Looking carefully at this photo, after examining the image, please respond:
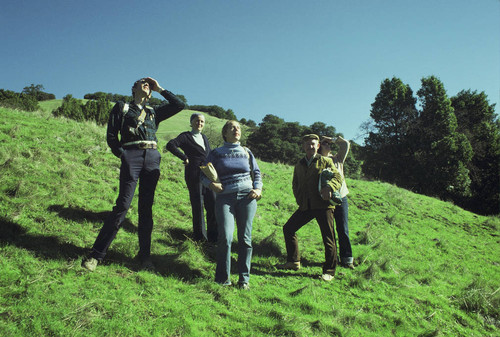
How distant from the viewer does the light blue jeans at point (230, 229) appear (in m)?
3.79

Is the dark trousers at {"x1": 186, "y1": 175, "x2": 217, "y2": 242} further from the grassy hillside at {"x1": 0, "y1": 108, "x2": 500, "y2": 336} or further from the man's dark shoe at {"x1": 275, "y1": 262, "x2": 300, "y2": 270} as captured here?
the man's dark shoe at {"x1": 275, "y1": 262, "x2": 300, "y2": 270}

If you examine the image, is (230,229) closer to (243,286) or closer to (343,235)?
(243,286)

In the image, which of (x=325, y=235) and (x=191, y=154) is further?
(x=191, y=154)

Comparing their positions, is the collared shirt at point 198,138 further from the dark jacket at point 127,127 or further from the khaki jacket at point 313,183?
the khaki jacket at point 313,183

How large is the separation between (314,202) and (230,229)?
5.55 feet

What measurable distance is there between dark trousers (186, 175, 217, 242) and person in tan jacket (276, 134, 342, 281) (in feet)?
4.79

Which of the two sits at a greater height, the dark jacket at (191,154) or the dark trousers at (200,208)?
the dark jacket at (191,154)

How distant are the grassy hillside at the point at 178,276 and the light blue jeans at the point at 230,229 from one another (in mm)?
242

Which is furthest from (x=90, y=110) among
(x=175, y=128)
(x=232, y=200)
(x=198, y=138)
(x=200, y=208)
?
(x=232, y=200)

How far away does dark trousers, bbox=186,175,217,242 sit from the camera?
16.6ft

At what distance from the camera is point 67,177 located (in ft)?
20.6

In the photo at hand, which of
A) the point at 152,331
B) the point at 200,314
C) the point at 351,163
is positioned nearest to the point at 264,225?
the point at 200,314

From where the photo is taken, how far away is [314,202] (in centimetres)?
471

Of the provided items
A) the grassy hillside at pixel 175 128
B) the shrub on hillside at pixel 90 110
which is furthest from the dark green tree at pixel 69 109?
the grassy hillside at pixel 175 128
